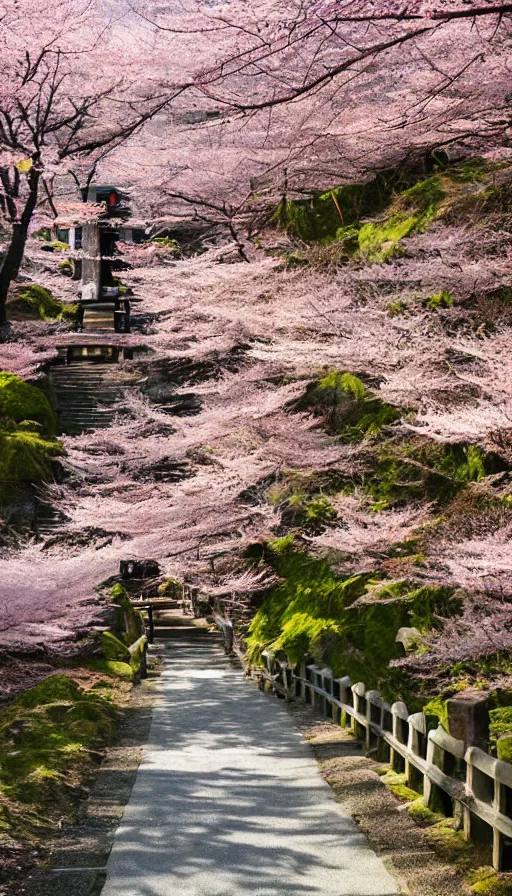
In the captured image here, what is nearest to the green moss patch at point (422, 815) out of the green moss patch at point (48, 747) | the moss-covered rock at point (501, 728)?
the moss-covered rock at point (501, 728)

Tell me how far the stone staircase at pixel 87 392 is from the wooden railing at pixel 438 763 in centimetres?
1678

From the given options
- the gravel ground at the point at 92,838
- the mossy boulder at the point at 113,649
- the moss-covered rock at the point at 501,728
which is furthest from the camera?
the mossy boulder at the point at 113,649

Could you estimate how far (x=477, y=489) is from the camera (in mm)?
9898

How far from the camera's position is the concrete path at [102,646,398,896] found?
5.79 meters

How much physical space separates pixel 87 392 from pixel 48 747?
2052cm

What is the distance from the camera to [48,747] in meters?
10.3

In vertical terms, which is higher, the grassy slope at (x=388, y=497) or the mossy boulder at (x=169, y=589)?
the grassy slope at (x=388, y=497)

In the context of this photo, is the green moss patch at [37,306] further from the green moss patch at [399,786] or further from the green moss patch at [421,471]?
the green moss patch at [399,786]

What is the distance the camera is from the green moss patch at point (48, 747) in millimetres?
7805

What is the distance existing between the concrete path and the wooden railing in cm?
69

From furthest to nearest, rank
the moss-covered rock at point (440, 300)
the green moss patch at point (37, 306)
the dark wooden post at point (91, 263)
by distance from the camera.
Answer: the dark wooden post at point (91, 263) → the green moss patch at point (37, 306) → the moss-covered rock at point (440, 300)

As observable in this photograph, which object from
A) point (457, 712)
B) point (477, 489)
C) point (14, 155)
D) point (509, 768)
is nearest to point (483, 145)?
point (477, 489)

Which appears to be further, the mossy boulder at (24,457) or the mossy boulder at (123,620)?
the mossy boulder at (24,457)

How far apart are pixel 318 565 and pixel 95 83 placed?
1369 centimetres
